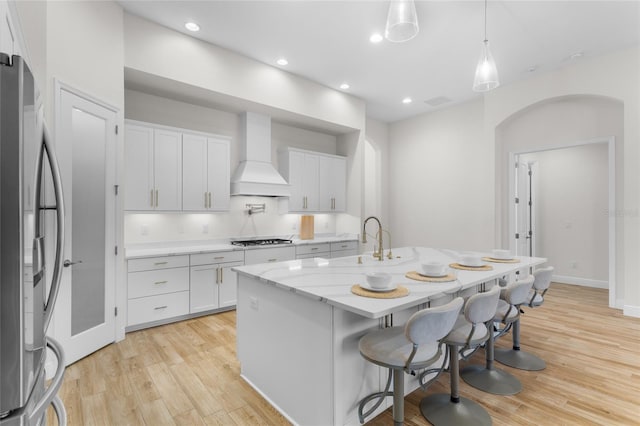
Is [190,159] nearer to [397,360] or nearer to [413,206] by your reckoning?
[397,360]

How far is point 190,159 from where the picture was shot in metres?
4.07

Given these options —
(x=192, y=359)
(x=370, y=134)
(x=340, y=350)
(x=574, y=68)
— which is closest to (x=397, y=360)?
(x=340, y=350)

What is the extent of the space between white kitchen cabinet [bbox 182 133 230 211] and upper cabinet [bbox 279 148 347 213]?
3.67 feet

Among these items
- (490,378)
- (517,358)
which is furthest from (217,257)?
(517,358)

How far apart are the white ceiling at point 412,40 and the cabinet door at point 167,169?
4.08 feet

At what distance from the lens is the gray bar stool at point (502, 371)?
2.31m

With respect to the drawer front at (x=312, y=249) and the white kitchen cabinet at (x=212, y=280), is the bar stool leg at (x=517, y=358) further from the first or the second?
the white kitchen cabinet at (x=212, y=280)

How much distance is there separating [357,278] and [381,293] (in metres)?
0.40

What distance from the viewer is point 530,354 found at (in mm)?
2869

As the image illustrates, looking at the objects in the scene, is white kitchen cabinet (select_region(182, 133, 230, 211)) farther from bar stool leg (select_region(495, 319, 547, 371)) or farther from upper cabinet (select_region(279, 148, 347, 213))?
bar stool leg (select_region(495, 319, 547, 371))

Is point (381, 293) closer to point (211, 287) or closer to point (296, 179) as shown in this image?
point (211, 287)

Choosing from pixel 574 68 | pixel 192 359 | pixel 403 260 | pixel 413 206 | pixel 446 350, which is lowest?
pixel 192 359

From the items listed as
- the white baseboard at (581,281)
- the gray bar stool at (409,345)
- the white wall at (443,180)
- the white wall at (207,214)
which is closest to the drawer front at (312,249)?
the white wall at (207,214)

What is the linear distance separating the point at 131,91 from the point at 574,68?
592 centimetres
